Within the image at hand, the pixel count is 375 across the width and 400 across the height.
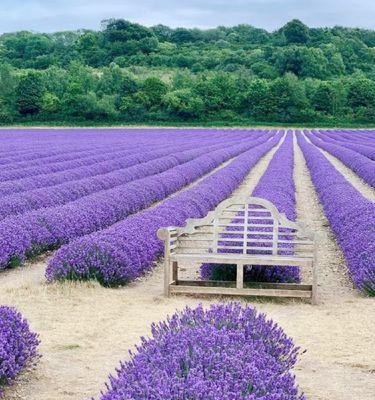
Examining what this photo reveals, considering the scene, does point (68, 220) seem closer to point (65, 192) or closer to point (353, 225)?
point (65, 192)

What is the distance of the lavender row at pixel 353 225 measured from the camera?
7.66 m

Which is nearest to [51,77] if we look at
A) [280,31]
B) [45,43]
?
[45,43]

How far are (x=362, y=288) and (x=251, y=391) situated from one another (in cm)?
441

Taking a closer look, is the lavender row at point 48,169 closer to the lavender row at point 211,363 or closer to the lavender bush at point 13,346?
the lavender bush at point 13,346

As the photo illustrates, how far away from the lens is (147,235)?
30.6 ft

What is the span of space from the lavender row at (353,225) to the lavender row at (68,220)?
382 cm

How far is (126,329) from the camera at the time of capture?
→ 6.04 m

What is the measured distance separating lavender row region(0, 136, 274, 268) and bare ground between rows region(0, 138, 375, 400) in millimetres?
564

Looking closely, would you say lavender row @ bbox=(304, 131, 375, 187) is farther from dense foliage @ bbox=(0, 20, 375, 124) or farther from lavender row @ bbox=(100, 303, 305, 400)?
dense foliage @ bbox=(0, 20, 375, 124)

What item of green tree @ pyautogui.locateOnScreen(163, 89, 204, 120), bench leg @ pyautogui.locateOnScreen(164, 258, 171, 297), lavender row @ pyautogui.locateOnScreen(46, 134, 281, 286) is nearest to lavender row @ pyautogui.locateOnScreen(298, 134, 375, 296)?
bench leg @ pyautogui.locateOnScreen(164, 258, 171, 297)

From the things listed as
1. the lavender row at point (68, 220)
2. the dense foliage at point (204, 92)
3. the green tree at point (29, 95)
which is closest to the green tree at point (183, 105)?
the dense foliage at point (204, 92)

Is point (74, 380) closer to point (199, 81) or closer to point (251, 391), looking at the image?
point (251, 391)

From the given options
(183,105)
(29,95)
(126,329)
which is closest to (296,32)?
(183,105)

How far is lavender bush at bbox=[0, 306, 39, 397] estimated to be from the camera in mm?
4453
